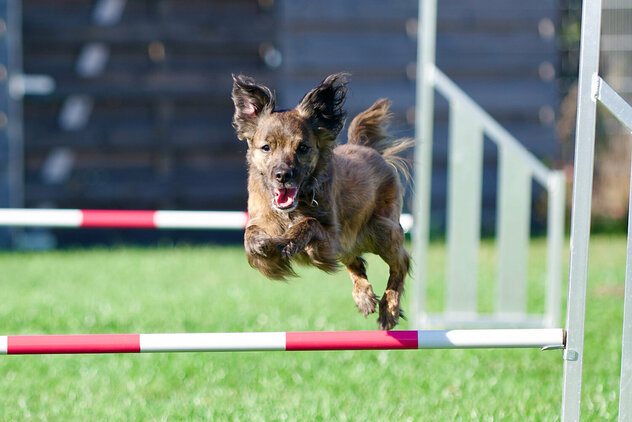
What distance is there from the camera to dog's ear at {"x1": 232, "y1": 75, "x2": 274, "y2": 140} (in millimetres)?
2547

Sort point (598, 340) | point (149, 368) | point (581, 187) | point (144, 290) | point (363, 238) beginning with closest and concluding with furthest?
1. point (581, 187)
2. point (363, 238)
3. point (149, 368)
4. point (598, 340)
5. point (144, 290)

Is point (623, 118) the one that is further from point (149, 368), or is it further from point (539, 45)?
point (539, 45)

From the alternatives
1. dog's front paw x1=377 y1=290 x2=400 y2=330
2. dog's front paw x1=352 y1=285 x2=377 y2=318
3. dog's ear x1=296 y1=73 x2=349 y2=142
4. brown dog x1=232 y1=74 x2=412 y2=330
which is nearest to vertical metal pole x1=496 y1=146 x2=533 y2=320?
brown dog x1=232 y1=74 x2=412 y2=330

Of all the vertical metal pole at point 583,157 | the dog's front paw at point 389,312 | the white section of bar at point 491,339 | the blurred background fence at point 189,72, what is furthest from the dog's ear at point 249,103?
the blurred background fence at point 189,72

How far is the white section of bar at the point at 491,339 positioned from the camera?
8.68ft

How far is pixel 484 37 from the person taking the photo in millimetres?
10141

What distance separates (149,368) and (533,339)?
2.74 meters

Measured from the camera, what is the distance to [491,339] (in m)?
2.65

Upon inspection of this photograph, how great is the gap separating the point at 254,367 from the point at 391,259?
221 centimetres

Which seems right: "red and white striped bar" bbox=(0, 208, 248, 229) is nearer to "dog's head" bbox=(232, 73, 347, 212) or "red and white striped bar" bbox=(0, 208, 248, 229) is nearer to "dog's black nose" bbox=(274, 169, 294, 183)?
"dog's head" bbox=(232, 73, 347, 212)

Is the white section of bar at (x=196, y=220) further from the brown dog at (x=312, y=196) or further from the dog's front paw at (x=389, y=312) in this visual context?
the dog's front paw at (x=389, y=312)

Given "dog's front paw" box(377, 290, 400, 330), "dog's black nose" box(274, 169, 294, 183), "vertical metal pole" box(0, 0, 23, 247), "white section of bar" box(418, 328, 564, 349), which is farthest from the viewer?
"vertical metal pole" box(0, 0, 23, 247)

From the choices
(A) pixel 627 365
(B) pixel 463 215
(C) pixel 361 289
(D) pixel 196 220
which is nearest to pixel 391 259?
(C) pixel 361 289

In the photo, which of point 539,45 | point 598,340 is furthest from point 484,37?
point 598,340
